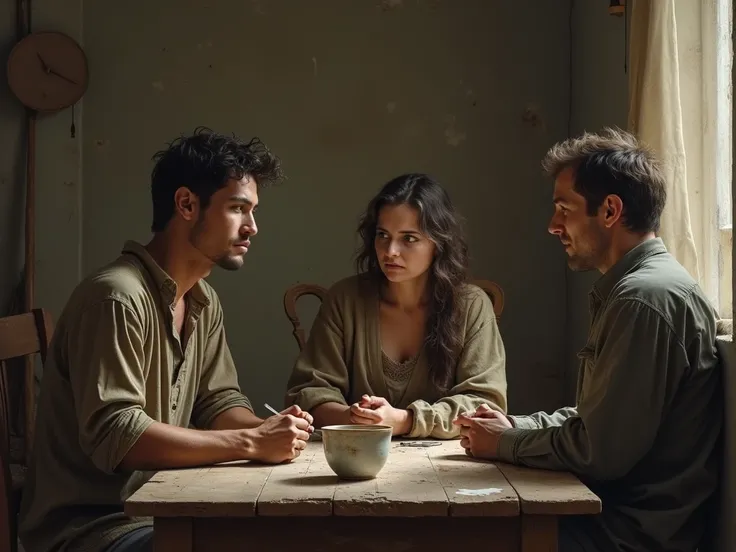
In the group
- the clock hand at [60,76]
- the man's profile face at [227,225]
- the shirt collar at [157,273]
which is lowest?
the shirt collar at [157,273]

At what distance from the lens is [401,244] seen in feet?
9.73

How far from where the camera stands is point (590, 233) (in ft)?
7.39

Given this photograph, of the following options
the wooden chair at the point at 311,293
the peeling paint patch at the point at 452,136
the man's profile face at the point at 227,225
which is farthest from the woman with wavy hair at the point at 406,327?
the peeling paint patch at the point at 452,136

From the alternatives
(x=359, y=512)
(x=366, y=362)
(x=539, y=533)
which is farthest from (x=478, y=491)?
(x=366, y=362)

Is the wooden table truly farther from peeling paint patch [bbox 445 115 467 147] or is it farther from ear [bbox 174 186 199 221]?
peeling paint patch [bbox 445 115 467 147]

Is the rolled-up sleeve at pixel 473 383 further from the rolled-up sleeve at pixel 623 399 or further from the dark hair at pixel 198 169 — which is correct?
the dark hair at pixel 198 169

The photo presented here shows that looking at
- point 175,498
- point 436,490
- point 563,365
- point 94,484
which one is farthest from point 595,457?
point 563,365

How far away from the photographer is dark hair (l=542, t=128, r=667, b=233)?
2.20 meters

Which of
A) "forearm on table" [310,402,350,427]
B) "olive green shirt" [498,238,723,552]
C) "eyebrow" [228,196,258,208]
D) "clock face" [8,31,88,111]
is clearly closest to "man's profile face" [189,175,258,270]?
"eyebrow" [228,196,258,208]

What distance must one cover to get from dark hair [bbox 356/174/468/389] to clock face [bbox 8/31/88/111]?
1.82 meters

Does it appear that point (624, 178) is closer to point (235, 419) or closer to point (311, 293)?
point (235, 419)

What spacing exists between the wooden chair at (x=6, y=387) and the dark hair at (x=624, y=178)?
1.44 meters

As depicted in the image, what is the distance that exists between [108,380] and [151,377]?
21 centimetres

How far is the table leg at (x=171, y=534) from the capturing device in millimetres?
1681
